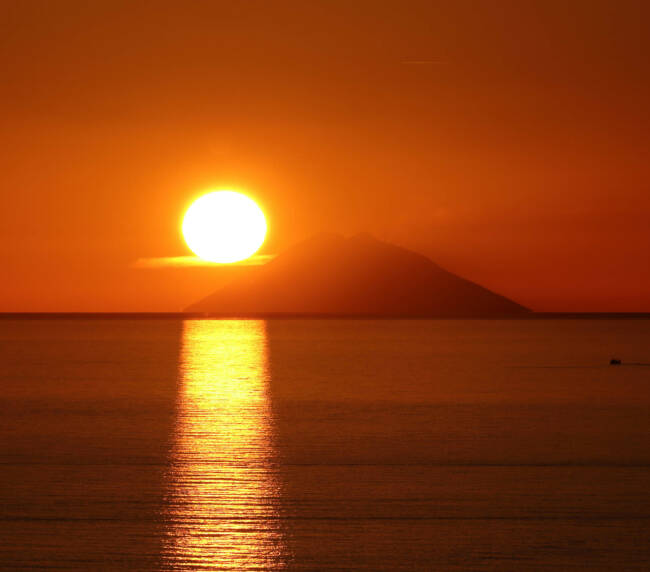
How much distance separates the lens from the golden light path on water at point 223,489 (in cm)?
880

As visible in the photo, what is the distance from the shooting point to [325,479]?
12531 mm

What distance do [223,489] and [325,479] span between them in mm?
1436

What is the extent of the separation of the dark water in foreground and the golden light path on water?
32 millimetres

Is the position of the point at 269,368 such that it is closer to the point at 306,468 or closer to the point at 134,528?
the point at 306,468

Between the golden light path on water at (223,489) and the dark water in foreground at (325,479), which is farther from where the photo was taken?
the dark water in foreground at (325,479)

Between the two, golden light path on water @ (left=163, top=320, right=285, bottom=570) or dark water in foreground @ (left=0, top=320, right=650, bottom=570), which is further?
dark water in foreground @ (left=0, top=320, right=650, bottom=570)

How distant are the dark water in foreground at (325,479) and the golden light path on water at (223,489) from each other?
0.03 metres

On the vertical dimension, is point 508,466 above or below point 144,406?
below

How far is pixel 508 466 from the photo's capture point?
1343cm

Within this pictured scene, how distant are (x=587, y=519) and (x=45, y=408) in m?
14.5

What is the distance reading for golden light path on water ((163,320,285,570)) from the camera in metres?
8.80

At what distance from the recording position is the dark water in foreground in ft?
29.2

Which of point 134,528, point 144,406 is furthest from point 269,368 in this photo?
point 134,528

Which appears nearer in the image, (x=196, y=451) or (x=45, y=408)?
(x=196, y=451)
